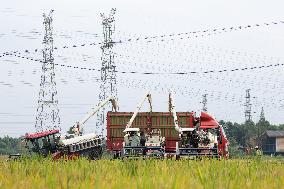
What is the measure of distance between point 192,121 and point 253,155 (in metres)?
16.3

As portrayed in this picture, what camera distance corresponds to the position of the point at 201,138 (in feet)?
79.9

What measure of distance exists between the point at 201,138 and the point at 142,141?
8.82 ft

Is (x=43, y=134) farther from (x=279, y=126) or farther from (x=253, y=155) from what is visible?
(x=279, y=126)

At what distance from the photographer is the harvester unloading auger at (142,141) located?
23.1m

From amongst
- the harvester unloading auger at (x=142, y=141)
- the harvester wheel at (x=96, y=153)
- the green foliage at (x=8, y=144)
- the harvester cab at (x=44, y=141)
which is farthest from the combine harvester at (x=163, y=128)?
the green foliage at (x=8, y=144)

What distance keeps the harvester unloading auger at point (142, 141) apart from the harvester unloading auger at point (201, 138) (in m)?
0.91

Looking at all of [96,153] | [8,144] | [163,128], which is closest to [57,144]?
[96,153]

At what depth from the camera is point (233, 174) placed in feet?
22.4

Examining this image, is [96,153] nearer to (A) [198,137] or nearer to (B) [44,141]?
(B) [44,141]

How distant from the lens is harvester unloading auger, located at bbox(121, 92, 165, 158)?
2312 cm

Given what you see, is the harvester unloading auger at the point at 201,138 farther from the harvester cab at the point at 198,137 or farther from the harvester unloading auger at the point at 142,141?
the harvester unloading auger at the point at 142,141

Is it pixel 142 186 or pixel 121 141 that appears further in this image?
pixel 121 141

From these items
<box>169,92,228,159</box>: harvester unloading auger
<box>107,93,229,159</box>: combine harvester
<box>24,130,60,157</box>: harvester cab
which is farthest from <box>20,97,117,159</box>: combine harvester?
<box>169,92,228,159</box>: harvester unloading auger

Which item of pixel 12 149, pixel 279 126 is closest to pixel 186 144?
pixel 12 149
